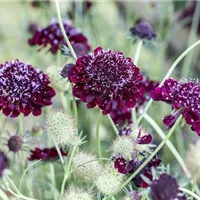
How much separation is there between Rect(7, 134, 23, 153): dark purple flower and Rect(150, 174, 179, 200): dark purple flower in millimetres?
250

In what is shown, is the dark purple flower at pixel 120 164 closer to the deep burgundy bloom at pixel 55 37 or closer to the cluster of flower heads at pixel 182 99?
the cluster of flower heads at pixel 182 99

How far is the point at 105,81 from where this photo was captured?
525 millimetres

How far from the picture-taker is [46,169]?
772 millimetres

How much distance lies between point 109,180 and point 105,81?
98 mm

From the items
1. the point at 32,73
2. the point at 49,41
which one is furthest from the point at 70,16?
the point at 32,73

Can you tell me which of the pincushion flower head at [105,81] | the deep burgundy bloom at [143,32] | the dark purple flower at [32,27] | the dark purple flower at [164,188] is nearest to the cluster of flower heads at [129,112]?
the deep burgundy bloom at [143,32]

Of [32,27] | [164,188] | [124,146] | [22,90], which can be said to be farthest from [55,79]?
[32,27]

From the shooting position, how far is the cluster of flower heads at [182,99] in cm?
49

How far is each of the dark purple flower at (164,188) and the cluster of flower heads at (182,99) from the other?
3.5 inches

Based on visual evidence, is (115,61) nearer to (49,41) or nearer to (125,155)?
(125,155)

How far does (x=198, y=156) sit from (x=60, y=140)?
134 millimetres

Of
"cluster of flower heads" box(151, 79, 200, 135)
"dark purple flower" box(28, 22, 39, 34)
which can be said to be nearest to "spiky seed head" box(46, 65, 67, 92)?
"cluster of flower heads" box(151, 79, 200, 135)

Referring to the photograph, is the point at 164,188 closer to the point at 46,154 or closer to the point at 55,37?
the point at 46,154

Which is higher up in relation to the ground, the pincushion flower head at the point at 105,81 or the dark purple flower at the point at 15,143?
the pincushion flower head at the point at 105,81
